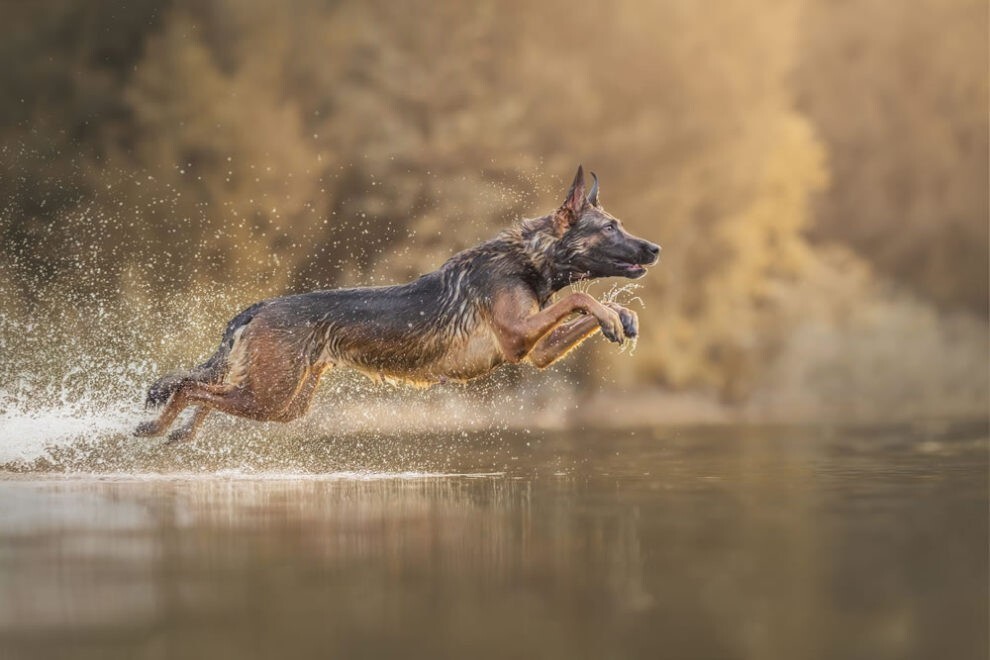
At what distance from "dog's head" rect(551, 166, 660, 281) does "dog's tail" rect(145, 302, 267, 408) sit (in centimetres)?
247

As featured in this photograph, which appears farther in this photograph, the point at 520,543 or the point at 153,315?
the point at 153,315

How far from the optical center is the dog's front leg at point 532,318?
9.02 meters

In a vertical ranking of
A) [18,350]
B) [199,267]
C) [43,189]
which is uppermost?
[43,189]

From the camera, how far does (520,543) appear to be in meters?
6.76

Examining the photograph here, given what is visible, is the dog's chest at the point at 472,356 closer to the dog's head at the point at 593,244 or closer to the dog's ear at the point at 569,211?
the dog's head at the point at 593,244

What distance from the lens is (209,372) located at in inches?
399

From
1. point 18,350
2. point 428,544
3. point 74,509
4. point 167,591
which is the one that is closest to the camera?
point 167,591

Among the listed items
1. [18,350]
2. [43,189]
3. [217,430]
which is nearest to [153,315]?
[18,350]

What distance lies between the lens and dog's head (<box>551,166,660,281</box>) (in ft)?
31.3

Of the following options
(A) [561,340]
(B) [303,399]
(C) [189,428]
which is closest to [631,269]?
(A) [561,340]

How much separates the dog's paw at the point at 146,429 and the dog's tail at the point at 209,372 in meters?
0.19

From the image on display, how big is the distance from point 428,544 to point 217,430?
643 centimetres

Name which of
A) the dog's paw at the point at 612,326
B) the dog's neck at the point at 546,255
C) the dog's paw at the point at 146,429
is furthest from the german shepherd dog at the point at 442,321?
the dog's paw at the point at 146,429

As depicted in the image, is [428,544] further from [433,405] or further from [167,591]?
[433,405]
